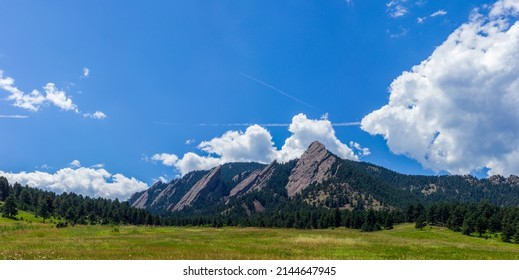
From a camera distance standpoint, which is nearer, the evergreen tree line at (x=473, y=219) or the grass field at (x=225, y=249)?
the grass field at (x=225, y=249)

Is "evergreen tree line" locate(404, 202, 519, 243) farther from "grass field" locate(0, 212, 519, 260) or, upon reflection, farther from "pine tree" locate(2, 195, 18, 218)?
"pine tree" locate(2, 195, 18, 218)

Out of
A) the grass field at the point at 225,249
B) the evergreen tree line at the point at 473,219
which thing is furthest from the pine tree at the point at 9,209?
the evergreen tree line at the point at 473,219

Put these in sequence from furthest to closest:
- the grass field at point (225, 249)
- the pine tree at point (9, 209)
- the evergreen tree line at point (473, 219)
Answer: the pine tree at point (9, 209), the evergreen tree line at point (473, 219), the grass field at point (225, 249)

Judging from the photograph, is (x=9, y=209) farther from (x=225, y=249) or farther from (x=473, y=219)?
(x=473, y=219)

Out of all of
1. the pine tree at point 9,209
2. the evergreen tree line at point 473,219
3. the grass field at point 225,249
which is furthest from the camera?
the pine tree at point 9,209

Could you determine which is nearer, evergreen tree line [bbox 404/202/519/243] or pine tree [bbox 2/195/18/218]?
evergreen tree line [bbox 404/202/519/243]

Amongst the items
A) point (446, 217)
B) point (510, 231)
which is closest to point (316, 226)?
point (446, 217)

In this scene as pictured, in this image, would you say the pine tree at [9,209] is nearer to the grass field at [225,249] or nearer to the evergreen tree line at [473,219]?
the grass field at [225,249]

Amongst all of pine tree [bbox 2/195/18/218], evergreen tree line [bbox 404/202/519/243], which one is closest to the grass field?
evergreen tree line [bbox 404/202/519/243]

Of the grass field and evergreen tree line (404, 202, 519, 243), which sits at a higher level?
evergreen tree line (404, 202, 519, 243)

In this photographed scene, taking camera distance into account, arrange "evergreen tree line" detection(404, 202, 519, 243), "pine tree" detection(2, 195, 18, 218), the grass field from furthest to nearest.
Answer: "pine tree" detection(2, 195, 18, 218) → "evergreen tree line" detection(404, 202, 519, 243) → the grass field

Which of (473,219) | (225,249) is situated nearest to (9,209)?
(225,249)

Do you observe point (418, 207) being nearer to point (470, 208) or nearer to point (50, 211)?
point (470, 208)

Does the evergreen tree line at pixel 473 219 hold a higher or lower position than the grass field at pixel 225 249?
higher
